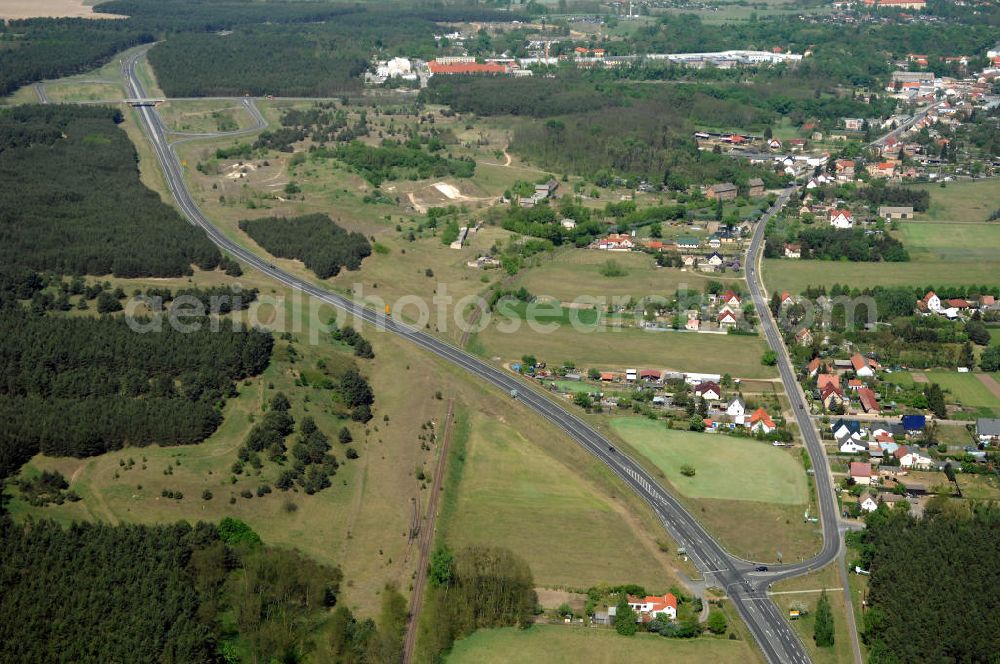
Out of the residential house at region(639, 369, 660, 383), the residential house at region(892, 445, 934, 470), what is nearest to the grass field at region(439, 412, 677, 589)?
the residential house at region(639, 369, 660, 383)

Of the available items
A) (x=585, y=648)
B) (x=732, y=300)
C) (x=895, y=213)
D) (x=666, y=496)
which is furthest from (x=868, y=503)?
(x=895, y=213)

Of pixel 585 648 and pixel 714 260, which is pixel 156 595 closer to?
pixel 585 648

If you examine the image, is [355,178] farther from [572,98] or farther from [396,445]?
[396,445]

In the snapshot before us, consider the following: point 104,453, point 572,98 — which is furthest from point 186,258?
point 572,98

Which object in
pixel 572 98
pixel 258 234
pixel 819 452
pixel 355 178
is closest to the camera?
pixel 819 452

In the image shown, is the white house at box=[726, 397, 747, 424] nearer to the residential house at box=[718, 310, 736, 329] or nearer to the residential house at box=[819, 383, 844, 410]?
the residential house at box=[819, 383, 844, 410]

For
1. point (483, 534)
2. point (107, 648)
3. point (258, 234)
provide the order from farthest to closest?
point (258, 234) → point (483, 534) → point (107, 648)

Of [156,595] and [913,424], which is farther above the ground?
[156,595]
